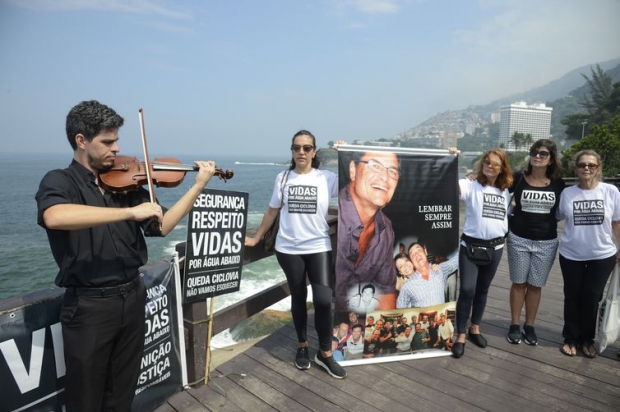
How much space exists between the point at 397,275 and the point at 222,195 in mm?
1572

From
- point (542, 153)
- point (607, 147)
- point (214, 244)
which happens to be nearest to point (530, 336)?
point (542, 153)

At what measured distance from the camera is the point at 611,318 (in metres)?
3.09

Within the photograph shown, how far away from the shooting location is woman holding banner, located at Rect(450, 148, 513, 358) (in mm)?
3135

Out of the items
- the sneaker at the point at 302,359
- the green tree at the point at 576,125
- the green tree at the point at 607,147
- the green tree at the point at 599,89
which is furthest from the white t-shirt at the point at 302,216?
the green tree at the point at 599,89

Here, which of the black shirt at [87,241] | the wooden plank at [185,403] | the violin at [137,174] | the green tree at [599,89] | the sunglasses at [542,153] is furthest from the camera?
the green tree at [599,89]

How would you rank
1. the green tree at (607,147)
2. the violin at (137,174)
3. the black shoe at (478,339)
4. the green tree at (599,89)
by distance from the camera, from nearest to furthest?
the violin at (137,174)
the black shoe at (478,339)
the green tree at (607,147)
the green tree at (599,89)

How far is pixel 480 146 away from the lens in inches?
7156

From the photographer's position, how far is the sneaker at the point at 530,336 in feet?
11.2

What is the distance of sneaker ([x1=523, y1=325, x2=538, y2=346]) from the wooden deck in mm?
57

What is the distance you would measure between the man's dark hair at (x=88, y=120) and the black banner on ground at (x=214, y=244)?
0.87 m

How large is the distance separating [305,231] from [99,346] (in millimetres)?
1496

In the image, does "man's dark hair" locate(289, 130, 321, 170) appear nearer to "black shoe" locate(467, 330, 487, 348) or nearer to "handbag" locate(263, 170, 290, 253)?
"handbag" locate(263, 170, 290, 253)

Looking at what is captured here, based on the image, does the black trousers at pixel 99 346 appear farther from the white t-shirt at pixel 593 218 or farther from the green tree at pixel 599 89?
the green tree at pixel 599 89

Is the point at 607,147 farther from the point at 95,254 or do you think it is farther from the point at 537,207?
the point at 95,254
